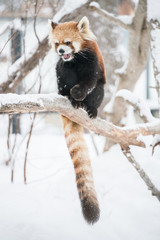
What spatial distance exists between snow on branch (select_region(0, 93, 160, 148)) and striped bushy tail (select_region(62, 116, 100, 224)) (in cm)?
20

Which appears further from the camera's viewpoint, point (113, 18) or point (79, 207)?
point (113, 18)

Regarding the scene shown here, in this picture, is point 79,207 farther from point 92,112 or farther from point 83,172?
point 92,112

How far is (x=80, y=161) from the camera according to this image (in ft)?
6.33

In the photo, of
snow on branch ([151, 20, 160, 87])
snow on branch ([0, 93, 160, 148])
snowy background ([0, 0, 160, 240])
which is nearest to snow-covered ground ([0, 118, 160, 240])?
snowy background ([0, 0, 160, 240])

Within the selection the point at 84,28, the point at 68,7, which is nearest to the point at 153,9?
the point at 84,28

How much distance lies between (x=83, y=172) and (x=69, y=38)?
1.03m

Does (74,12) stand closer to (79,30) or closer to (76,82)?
(79,30)

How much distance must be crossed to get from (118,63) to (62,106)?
3.49 meters

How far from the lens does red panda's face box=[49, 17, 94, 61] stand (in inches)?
75.2

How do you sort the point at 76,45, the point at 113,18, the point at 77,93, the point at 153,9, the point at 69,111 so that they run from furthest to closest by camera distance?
the point at 113,18, the point at 153,9, the point at 76,45, the point at 77,93, the point at 69,111

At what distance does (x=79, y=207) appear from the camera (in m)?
2.28

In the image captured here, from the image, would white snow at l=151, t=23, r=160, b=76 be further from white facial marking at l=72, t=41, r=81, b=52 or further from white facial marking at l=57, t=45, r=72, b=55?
white facial marking at l=57, t=45, r=72, b=55

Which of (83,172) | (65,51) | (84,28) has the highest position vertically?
(84,28)

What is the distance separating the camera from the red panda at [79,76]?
1879mm
